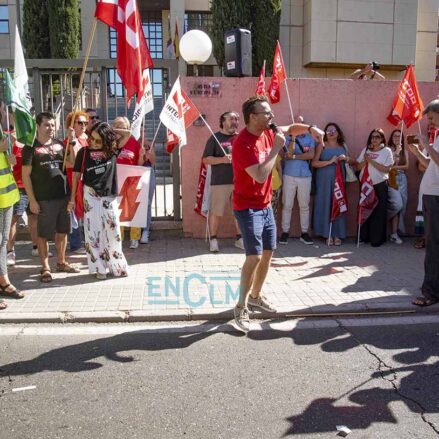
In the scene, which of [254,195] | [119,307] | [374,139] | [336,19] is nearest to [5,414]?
[119,307]

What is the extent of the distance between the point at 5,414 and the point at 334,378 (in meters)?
2.28

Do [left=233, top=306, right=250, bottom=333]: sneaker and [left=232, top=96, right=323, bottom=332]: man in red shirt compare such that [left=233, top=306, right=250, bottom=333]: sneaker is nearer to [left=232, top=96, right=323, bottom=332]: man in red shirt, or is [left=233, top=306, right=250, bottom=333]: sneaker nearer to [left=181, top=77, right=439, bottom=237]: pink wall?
[left=232, top=96, right=323, bottom=332]: man in red shirt

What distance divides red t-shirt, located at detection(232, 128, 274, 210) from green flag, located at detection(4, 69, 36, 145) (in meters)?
2.44

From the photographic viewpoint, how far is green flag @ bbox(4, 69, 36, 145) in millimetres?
5398

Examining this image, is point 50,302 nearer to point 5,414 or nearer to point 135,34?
point 5,414

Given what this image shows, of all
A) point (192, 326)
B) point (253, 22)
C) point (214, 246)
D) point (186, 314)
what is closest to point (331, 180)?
point (214, 246)

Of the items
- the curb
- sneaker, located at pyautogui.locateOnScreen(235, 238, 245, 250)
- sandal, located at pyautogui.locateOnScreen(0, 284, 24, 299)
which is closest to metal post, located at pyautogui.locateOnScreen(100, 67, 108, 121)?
sneaker, located at pyautogui.locateOnScreen(235, 238, 245, 250)

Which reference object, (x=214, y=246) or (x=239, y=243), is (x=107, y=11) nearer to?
(x=214, y=246)

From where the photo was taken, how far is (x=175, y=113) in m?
7.19

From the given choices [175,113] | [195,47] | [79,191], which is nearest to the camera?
[79,191]

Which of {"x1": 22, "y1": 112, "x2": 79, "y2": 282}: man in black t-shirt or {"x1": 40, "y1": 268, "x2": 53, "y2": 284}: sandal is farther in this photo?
{"x1": 40, "y1": 268, "x2": 53, "y2": 284}: sandal

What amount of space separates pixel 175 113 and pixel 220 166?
1.00 meters

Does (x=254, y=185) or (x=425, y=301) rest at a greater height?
(x=254, y=185)

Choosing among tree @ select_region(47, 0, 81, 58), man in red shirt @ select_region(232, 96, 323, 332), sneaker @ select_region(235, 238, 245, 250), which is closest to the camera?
man in red shirt @ select_region(232, 96, 323, 332)
